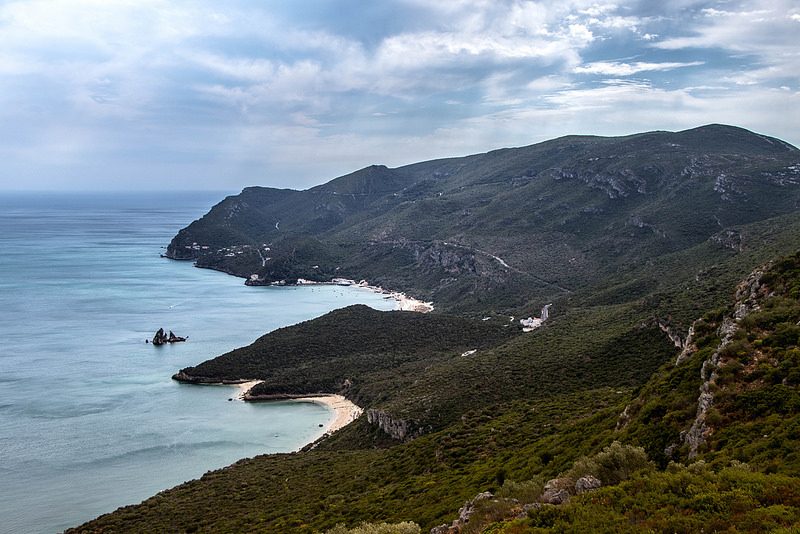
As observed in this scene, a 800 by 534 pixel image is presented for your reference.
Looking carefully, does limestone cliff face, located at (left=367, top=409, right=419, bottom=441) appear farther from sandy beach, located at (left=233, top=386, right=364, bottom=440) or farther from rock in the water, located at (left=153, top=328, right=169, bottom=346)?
rock in the water, located at (left=153, top=328, right=169, bottom=346)

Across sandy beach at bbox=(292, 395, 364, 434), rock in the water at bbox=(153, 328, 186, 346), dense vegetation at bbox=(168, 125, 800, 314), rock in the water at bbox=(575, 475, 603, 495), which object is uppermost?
dense vegetation at bbox=(168, 125, 800, 314)

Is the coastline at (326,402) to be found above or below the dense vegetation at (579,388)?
below

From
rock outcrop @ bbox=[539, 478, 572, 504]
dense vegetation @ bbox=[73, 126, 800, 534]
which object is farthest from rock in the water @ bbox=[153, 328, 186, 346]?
rock outcrop @ bbox=[539, 478, 572, 504]

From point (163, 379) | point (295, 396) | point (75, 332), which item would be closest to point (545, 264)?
point (295, 396)

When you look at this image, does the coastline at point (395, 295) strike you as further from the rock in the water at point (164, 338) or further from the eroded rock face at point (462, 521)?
the eroded rock face at point (462, 521)

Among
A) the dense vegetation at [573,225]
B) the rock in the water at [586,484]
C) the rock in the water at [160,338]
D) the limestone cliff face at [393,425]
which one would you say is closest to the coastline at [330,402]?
the limestone cliff face at [393,425]

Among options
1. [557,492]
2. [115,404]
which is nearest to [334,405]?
[115,404]
